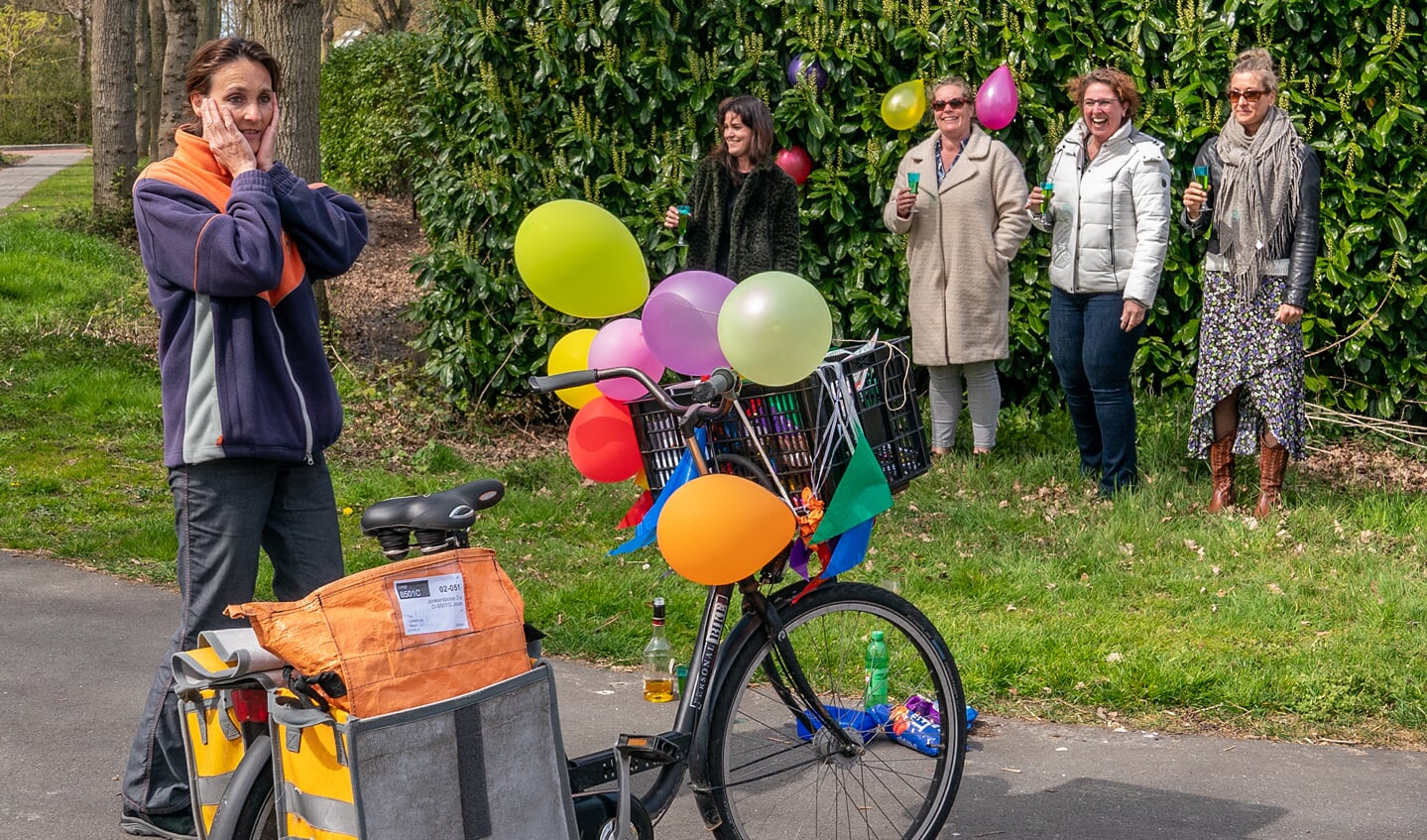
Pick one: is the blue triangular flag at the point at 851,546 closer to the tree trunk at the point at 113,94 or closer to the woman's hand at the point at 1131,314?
the woman's hand at the point at 1131,314

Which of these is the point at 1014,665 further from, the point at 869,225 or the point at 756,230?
the point at 869,225

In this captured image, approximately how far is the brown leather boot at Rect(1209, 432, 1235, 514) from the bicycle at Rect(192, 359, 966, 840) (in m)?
3.50

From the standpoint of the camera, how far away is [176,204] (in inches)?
137

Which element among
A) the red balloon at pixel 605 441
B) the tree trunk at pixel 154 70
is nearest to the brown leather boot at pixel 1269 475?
the red balloon at pixel 605 441

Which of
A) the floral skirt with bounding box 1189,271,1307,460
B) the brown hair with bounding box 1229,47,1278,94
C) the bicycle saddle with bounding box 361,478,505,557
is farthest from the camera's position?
the floral skirt with bounding box 1189,271,1307,460

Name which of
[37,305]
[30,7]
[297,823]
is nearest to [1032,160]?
[297,823]

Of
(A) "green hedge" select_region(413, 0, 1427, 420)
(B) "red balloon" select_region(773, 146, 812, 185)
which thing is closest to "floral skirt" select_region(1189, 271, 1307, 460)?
(A) "green hedge" select_region(413, 0, 1427, 420)

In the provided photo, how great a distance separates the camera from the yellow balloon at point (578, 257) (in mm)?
3820

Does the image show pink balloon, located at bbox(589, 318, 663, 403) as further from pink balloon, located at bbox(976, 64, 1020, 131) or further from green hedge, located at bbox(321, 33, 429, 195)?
green hedge, located at bbox(321, 33, 429, 195)

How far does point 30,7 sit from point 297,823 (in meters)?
48.2

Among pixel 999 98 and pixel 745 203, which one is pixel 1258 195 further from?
pixel 745 203

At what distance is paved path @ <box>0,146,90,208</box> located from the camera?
25.8 metres

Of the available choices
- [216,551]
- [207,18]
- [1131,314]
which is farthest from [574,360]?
[207,18]

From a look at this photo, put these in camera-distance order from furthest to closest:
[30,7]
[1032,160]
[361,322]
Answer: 1. [30,7]
2. [361,322]
3. [1032,160]
